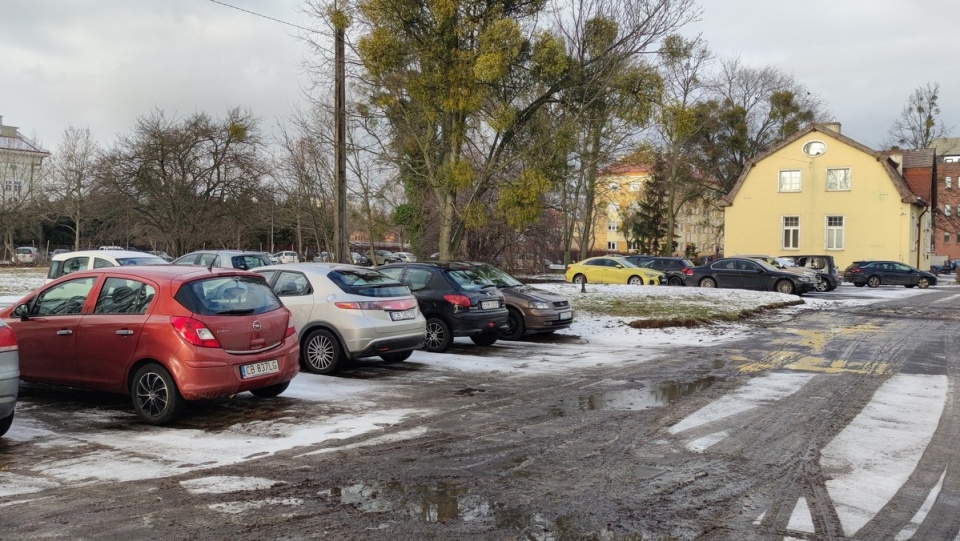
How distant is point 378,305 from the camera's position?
10055mm

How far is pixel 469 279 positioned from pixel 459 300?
2.25 feet

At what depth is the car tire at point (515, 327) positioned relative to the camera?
46.2 feet

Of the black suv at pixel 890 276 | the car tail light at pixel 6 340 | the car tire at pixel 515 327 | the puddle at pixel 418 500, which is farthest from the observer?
the black suv at pixel 890 276

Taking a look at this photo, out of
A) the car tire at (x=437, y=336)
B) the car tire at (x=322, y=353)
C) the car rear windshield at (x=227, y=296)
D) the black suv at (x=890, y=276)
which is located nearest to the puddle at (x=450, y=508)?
the car rear windshield at (x=227, y=296)

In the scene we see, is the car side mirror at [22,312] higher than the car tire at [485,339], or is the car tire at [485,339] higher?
the car side mirror at [22,312]

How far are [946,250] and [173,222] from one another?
313ft

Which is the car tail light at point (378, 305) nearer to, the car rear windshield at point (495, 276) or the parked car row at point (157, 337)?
the parked car row at point (157, 337)

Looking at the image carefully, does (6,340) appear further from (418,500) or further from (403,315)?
(403,315)

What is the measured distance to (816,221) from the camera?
154 ft

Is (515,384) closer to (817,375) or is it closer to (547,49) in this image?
(817,375)

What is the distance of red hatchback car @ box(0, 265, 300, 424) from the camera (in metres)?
7.00

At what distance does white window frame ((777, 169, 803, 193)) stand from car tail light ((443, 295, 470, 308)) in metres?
40.7

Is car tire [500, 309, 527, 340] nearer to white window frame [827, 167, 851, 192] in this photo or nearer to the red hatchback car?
the red hatchback car

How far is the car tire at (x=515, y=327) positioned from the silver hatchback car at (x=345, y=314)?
3765 mm
